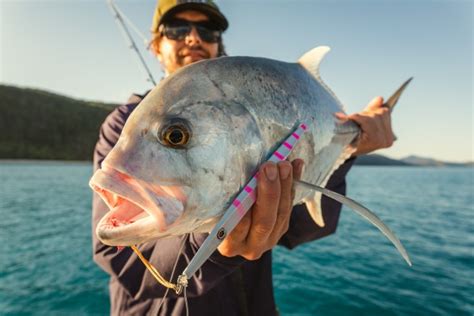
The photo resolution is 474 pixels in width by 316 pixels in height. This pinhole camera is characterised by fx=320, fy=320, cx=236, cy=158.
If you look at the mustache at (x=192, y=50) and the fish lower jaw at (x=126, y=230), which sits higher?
the mustache at (x=192, y=50)

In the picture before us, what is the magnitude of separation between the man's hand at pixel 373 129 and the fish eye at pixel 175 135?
164 centimetres

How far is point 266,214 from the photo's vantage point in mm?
1584

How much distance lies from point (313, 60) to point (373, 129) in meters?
0.78

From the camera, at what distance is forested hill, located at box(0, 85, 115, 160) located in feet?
207

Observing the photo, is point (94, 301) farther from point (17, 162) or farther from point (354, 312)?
point (17, 162)

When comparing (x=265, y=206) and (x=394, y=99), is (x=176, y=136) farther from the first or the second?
(x=394, y=99)

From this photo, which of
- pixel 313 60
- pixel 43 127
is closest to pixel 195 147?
pixel 313 60

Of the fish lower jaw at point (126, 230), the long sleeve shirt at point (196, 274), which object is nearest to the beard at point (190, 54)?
the long sleeve shirt at point (196, 274)

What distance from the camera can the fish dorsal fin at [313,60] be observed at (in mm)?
2387

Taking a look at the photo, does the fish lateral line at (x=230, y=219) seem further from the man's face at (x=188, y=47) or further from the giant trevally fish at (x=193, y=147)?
the man's face at (x=188, y=47)

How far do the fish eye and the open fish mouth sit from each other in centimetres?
19

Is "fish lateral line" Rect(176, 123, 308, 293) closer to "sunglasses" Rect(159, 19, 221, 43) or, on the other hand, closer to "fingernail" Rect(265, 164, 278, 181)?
"fingernail" Rect(265, 164, 278, 181)

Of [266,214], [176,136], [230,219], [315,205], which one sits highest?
[176,136]

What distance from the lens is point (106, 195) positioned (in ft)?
4.13
